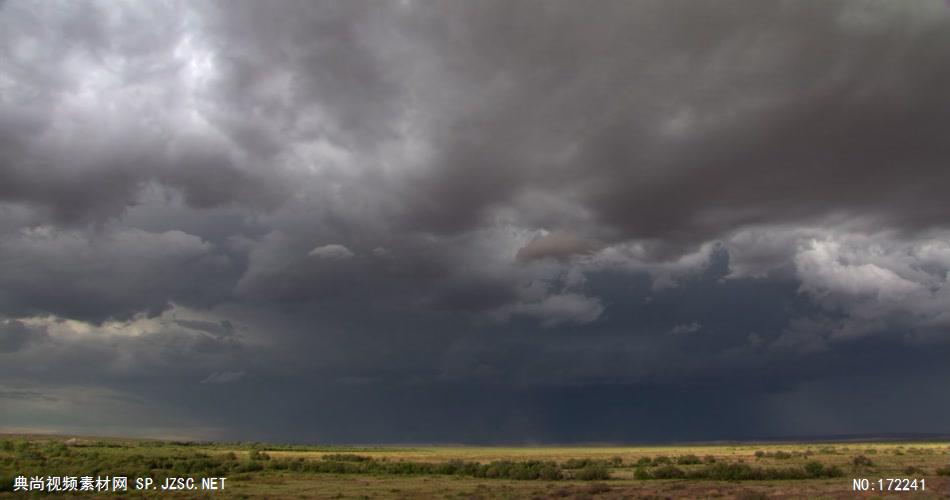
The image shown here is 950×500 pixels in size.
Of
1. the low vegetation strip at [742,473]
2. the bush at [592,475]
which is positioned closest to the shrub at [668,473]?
the low vegetation strip at [742,473]

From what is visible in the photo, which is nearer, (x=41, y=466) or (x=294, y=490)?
(x=294, y=490)

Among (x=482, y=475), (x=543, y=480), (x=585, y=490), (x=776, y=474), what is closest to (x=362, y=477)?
(x=482, y=475)

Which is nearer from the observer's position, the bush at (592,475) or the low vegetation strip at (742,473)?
the low vegetation strip at (742,473)

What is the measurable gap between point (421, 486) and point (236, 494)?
2007cm

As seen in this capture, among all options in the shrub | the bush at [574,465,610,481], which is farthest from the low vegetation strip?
the bush at [574,465,610,481]

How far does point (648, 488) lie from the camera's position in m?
69.9

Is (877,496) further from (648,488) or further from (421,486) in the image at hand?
(421,486)

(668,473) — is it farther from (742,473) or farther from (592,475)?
(592,475)

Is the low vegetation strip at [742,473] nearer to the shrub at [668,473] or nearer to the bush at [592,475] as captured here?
the shrub at [668,473]

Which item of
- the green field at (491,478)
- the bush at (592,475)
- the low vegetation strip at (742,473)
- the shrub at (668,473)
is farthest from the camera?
the bush at (592,475)

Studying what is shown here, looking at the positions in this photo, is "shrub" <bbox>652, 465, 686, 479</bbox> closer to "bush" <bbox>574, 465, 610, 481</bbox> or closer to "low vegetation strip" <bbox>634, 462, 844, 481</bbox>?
"low vegetation strip" <bbox>634, 462, 844, 481</bbox>

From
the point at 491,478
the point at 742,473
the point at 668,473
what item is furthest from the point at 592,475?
the point at 742,473

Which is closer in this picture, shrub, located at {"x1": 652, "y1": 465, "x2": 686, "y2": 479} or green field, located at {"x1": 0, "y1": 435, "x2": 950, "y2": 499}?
green field, located at {"x1": 0, "y1": 435, "x2": 950, "y2": 499}

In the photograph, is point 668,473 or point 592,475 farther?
point 668,473
